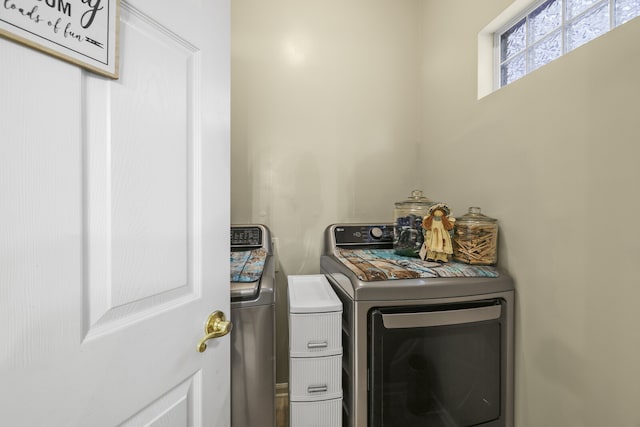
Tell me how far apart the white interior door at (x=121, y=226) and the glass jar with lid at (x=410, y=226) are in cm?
91

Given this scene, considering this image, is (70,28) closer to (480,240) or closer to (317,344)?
(317,344)

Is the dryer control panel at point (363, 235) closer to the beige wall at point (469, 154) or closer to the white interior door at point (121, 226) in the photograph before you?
the beige wall at point (469, 154)

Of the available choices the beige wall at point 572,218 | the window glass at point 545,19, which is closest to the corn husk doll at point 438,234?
the beige wall at point 572,218

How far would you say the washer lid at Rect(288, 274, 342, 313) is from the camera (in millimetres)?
979

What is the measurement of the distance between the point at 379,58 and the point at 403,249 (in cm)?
135

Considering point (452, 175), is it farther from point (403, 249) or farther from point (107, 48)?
point (107, 48)

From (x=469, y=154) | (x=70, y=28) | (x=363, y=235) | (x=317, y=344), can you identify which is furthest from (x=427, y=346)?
(x=70, y=28)

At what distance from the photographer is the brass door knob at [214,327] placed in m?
0.64

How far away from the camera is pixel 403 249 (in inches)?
52.9

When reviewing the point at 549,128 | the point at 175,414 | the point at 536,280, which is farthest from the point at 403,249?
the point at 175,414

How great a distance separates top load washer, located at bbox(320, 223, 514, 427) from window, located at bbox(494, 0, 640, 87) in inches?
35.6

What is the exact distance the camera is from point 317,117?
1.77 m

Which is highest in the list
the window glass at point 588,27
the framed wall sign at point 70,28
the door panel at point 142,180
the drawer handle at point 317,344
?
the window glass at point 588,27

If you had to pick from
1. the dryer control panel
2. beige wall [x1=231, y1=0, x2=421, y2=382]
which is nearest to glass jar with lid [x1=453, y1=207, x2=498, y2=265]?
the dryer control panel
